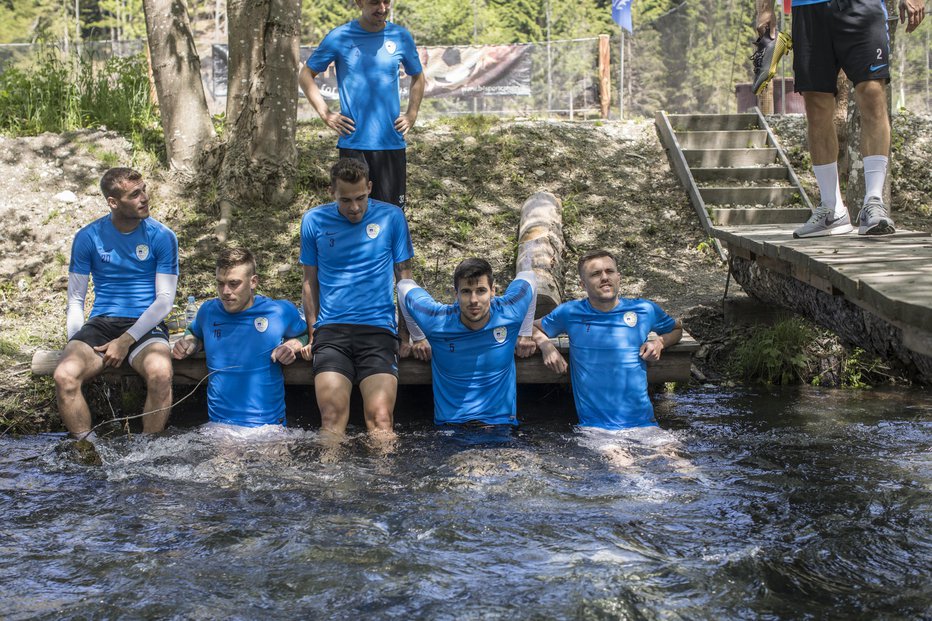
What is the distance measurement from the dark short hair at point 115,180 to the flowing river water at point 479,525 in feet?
5.15

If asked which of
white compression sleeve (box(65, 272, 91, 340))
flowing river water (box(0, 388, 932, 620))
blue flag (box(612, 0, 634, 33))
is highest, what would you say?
blue flag (box(612, 0, 634, 33))

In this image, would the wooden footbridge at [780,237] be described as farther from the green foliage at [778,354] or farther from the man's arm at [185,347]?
the man's arm at [185,347]

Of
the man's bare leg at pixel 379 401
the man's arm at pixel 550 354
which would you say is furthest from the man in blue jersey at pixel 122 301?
the man's arm at pixel 550 354

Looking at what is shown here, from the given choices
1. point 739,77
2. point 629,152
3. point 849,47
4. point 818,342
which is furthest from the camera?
point 739,77

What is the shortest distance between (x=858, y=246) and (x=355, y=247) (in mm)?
3082

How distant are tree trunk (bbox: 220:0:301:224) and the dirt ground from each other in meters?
0.25

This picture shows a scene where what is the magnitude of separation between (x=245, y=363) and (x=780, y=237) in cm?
373

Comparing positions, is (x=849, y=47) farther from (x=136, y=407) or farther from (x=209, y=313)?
(x=136, y=407)

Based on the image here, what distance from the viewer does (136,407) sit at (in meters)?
6.90

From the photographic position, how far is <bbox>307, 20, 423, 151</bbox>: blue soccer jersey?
7020mm

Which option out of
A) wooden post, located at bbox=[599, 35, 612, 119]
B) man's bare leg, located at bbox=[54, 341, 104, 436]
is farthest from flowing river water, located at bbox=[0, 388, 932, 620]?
wooden post, located at bbox=[599, 35, 612, 119]

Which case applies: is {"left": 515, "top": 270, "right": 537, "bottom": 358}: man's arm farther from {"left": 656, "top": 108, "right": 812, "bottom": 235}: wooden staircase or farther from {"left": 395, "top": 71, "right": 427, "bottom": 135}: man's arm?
{"left": 656, "top": 108, "right": 812, "bottom": 235}: wooden staircase

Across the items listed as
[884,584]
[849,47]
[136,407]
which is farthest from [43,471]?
[849,47]

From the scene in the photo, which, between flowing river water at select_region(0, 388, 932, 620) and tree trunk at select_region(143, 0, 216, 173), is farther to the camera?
tree trunk at select_region(143, 0, 216, 173)
